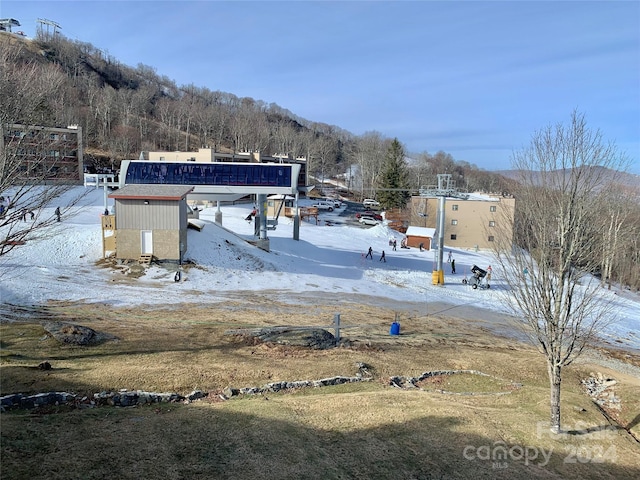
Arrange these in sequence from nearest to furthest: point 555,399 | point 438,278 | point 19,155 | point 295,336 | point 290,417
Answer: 1. point 290,417
2. point 555,399
3. point 19,155
4. point 295,336
5. point 438,278

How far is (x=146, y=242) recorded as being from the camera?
82.8 ft

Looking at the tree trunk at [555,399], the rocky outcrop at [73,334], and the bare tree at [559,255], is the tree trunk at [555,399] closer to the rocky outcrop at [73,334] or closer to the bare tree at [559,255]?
the bare tree at [559,255]

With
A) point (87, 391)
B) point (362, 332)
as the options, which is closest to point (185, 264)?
point (362, 332)

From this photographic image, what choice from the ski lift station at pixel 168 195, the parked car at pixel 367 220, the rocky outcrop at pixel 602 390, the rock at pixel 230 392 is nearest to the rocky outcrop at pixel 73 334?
the rock at pixel 230 392

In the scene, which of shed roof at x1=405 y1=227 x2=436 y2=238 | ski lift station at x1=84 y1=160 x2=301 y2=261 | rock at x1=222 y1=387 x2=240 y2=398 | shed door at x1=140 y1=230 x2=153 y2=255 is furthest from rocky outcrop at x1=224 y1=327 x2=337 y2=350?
shed roof at x1=405 y1=227 x2=436 y2=238

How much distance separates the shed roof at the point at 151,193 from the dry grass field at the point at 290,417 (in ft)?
34.2

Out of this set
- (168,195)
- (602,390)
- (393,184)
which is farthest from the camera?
(393,184)

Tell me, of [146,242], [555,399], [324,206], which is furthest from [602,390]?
[324,206]

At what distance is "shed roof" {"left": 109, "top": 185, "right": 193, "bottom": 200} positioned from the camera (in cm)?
2481

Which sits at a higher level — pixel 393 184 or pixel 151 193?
pixel 393 184

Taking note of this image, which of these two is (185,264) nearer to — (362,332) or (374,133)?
(362,332)

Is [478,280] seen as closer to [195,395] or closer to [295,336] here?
[295,336]

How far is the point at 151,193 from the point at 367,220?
35.6m

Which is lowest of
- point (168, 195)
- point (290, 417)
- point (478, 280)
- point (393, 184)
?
point (478, 280)
